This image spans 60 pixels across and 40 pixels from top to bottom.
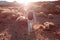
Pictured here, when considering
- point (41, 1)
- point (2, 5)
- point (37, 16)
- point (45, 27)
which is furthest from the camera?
point (41, 1)

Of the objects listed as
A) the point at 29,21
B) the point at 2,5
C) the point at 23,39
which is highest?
the point at 2,5

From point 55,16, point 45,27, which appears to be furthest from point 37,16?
point 45,27

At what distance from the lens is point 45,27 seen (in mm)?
14398

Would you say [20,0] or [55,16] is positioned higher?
[20,0]

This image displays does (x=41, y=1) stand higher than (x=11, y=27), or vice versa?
(x=41, y=1)

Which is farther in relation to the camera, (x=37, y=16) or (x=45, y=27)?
(x=37, y=16)

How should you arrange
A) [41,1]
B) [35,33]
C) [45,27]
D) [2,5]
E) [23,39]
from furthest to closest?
[41,1] → [2,5] → [45,27] → [35,33] → [23,39]

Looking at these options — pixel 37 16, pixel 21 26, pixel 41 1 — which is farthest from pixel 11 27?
pixel 41 1

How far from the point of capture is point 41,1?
81.6ft

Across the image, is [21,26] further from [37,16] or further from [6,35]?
[37,16]

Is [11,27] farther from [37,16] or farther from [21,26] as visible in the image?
[37,16]

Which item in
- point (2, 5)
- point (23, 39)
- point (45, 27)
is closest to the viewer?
point (23, 39)

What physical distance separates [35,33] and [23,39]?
140 centimetres

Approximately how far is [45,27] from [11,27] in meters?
3.11
